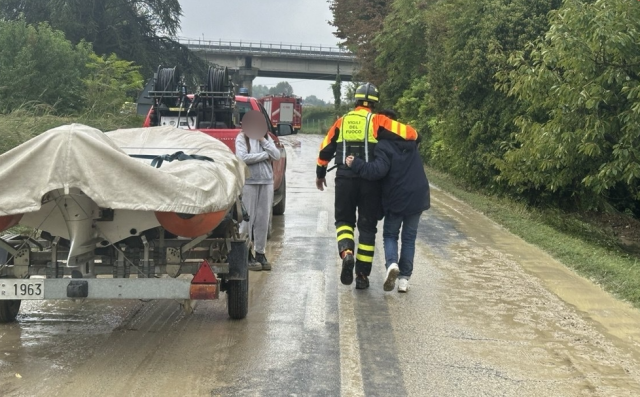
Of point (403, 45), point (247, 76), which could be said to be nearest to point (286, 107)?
point (247, 76)

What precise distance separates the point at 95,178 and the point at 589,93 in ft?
31.7

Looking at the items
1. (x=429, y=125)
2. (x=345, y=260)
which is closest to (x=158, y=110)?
(x=345, y=260)

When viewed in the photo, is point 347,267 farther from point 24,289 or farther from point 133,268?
point 24,289

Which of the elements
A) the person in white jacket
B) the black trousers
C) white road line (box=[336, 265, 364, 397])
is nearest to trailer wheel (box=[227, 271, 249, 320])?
white road line (box=[336, 265, 364, 397])

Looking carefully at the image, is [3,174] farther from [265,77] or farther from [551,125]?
[265,77]

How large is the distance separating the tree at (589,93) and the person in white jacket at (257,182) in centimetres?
598

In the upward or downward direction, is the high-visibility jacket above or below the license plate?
above

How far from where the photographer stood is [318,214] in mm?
14578

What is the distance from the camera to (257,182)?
9070 millimetres

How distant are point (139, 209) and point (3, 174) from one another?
3.06 ft

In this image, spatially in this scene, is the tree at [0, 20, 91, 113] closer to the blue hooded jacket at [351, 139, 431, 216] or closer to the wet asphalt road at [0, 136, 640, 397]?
the wet asphalt road at [0, 136, 640, 397]

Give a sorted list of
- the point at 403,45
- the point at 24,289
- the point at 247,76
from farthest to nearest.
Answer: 1. the point at 247,76
2. the point at 403,45
3. the point at 24,289

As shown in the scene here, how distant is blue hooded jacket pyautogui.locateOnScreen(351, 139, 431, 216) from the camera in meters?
7.88

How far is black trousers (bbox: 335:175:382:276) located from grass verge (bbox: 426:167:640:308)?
2.68 m
